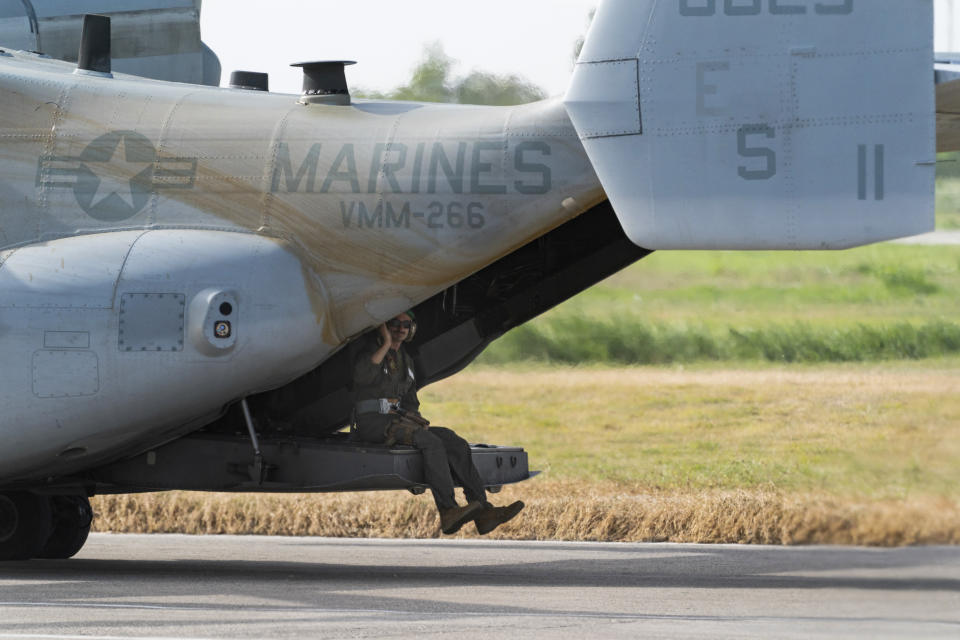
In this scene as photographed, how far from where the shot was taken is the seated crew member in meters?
10.9

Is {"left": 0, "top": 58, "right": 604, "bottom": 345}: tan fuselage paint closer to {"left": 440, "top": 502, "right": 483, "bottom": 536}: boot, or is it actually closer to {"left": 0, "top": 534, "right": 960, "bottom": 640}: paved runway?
{"left": 440, "top": 502, "right": 483, "bottom": 536}: boot

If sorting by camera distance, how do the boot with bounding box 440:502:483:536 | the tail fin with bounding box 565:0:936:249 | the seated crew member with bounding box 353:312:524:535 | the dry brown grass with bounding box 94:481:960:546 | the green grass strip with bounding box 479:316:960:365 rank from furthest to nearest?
the green grass strip with bounding box 479:316:960:365
the dry brown grass with bounding box 94:481:960:546
the seated crew member with bounding box 353:312:524:535
the boot with bounding box 440:502:483:536
the tail fin with bounding box 565:0:936:249

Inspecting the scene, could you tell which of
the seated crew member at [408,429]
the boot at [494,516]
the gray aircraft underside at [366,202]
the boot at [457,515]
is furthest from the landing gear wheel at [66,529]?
the boot at [494,516]

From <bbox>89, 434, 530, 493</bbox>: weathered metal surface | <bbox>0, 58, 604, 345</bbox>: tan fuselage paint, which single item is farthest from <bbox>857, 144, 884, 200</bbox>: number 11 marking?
→ <bbox>89, 434, 530, 493</bbox>: weathered metal surface

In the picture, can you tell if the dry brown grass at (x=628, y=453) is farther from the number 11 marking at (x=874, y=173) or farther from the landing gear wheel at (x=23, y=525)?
the landing gear wheel at (x=23, y=525)

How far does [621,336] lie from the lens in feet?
53.1

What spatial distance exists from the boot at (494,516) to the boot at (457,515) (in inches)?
4.1

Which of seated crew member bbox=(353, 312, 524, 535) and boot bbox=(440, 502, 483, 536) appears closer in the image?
boot bbox=(440, 502, 483, 536)

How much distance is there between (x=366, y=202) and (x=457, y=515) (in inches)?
90.9

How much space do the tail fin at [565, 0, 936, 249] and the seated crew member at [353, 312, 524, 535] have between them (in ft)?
7.17

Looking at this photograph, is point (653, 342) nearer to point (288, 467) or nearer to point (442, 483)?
point (442, 483)

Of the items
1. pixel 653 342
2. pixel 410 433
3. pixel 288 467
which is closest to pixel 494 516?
pixel 410 433

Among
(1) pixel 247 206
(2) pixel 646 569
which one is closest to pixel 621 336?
(2) pixel 646 569

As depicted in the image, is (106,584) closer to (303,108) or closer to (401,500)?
(303,108)
